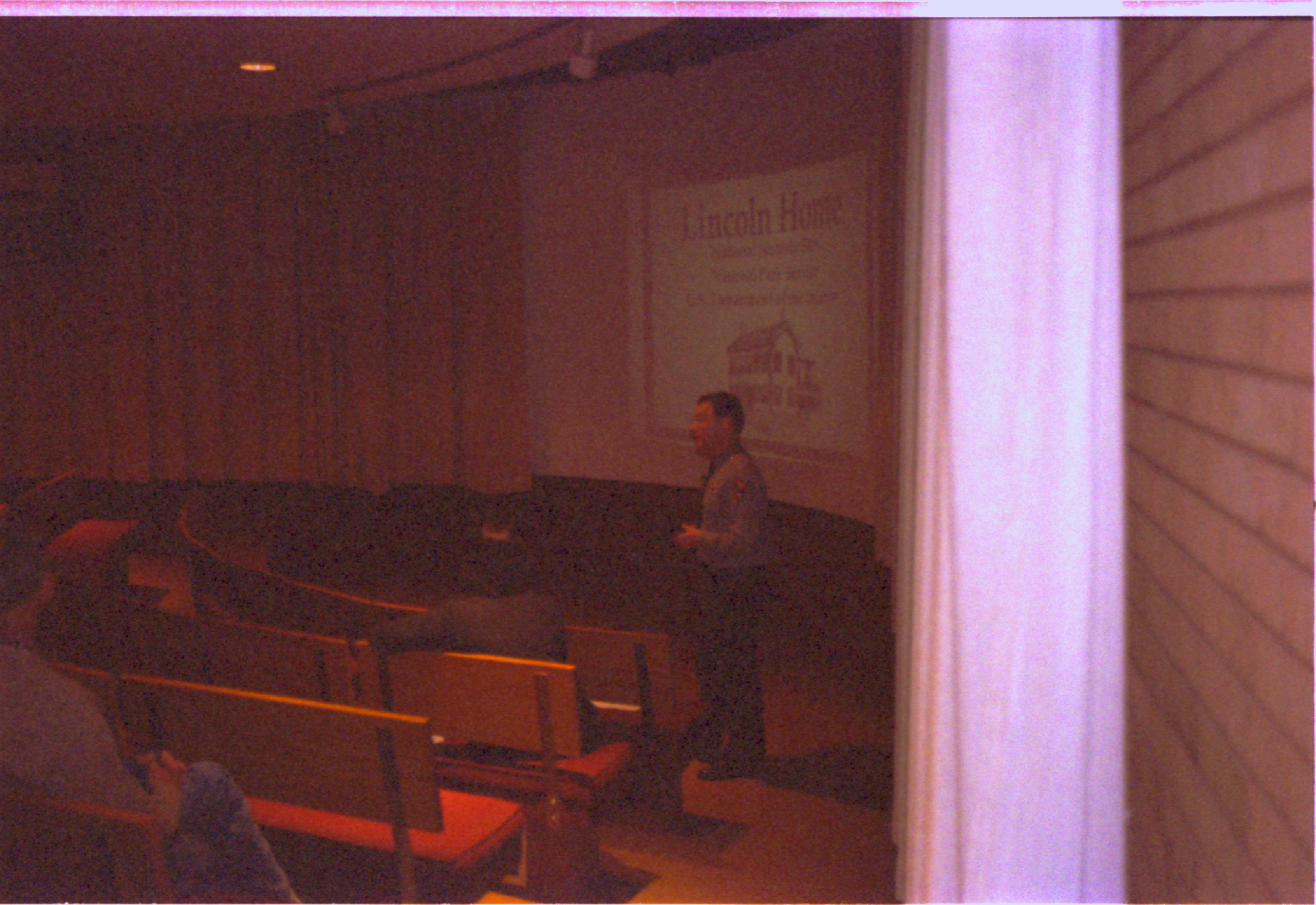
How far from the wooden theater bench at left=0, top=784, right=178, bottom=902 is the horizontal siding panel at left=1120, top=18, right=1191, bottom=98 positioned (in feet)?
7.90

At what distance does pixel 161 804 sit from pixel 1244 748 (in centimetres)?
208

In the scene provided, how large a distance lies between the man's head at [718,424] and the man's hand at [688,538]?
0.28 meters

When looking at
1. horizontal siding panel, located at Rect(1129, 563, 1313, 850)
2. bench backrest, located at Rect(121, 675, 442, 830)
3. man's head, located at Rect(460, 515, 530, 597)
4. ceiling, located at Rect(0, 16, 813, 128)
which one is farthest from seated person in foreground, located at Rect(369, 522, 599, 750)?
ceiling, located at Rect(0, 16, 813, 128)

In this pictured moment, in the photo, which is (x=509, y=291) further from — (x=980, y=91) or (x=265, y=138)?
(x=980, y=91)

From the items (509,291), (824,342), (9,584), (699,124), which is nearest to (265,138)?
(509,291)

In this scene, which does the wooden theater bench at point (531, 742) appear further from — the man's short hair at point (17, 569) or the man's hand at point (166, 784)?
the man's short hair at point (17, 569)

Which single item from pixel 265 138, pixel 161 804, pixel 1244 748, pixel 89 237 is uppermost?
pixel 265 138

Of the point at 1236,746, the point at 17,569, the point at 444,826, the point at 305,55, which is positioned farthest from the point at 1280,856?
the point at 305,55

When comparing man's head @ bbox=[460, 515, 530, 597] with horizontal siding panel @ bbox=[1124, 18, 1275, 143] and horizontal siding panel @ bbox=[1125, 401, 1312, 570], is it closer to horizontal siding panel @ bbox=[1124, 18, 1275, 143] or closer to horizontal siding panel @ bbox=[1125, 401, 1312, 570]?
horizontal siding panel @ bbox=[1125, 401, 1312, 570]

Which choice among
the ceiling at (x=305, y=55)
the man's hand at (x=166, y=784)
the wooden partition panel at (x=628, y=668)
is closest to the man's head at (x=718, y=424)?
the wooden partition panel at (x=628, y=668)

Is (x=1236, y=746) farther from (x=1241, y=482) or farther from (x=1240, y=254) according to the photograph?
(x=1240, y=254)

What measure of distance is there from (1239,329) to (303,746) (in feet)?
7.20

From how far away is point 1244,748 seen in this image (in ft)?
4.88

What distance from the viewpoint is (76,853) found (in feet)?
7.06
